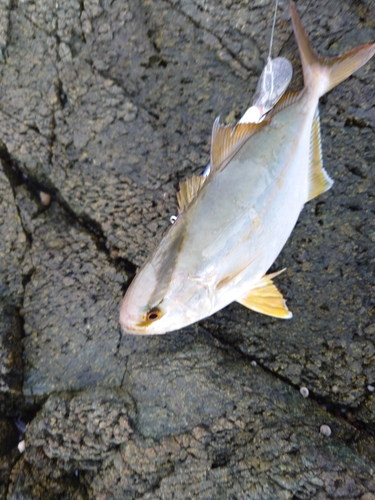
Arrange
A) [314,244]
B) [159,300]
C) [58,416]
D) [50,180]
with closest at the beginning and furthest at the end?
[159,300] → [58,416] → [314,244] → [50,180]

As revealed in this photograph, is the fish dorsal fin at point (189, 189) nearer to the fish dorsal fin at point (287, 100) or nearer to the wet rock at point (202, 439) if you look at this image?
the fish dorsal fin at point (287, 100)

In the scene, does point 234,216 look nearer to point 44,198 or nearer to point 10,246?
point 44,198

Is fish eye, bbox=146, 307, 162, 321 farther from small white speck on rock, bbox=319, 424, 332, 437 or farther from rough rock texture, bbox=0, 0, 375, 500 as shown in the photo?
small white speck on rock, bbox=319, 424, 332, 437

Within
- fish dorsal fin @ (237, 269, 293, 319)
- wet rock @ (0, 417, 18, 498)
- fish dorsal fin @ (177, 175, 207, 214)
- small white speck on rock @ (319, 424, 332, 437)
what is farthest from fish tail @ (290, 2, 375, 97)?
wet rock @ (0, 417, 18, 498)

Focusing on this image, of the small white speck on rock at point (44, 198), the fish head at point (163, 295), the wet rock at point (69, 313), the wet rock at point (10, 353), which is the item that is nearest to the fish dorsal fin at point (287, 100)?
the fish head at point (163, 295)

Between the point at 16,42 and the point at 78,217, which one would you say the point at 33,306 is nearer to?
the point at 78,217

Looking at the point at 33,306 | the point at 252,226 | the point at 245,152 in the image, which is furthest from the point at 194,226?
the point at 33,306
